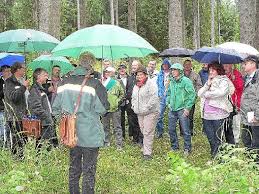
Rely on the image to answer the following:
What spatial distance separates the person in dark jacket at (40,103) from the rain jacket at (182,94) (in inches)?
97.5

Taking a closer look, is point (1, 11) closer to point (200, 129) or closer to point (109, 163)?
point (200, 129)

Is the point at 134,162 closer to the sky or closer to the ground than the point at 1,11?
closer to the ground

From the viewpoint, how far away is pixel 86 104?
223 inches

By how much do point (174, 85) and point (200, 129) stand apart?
10.8ft

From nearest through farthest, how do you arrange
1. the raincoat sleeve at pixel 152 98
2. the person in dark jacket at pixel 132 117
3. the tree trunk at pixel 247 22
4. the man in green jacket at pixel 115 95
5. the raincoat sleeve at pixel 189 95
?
the raincoat sleeve at pixel 152 98 < the raincoat sleeve at pixel 189 95 < the man in green jacket at pixel 115 95 < the person in dark jacket at pixel 132 117 < the tree trunk at pixel 247 22

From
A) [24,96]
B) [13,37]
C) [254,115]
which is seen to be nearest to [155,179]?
[254,115]

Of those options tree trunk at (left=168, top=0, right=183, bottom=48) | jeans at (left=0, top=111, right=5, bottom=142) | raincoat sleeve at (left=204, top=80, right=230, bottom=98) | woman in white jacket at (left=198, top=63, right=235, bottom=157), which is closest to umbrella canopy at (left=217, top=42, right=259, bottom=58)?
woman in white jacket at (left=198, top=63, right=235, bottom=157)

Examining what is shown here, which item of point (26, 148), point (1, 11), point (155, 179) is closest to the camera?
point (26, 148)

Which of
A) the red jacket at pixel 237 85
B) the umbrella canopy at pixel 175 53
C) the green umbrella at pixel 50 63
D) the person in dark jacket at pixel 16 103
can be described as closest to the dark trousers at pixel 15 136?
the person in dark jacket at pixel 16 103

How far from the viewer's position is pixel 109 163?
322 inches

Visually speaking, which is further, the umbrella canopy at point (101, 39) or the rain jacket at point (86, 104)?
the umbrella canopy at point (101, 39)

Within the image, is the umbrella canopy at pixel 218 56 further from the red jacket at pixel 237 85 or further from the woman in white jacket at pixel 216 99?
the red jacket at pixel 237 85

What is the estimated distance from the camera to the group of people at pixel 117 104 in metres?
5.69

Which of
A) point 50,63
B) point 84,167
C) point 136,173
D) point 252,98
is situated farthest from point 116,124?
point 84,167
